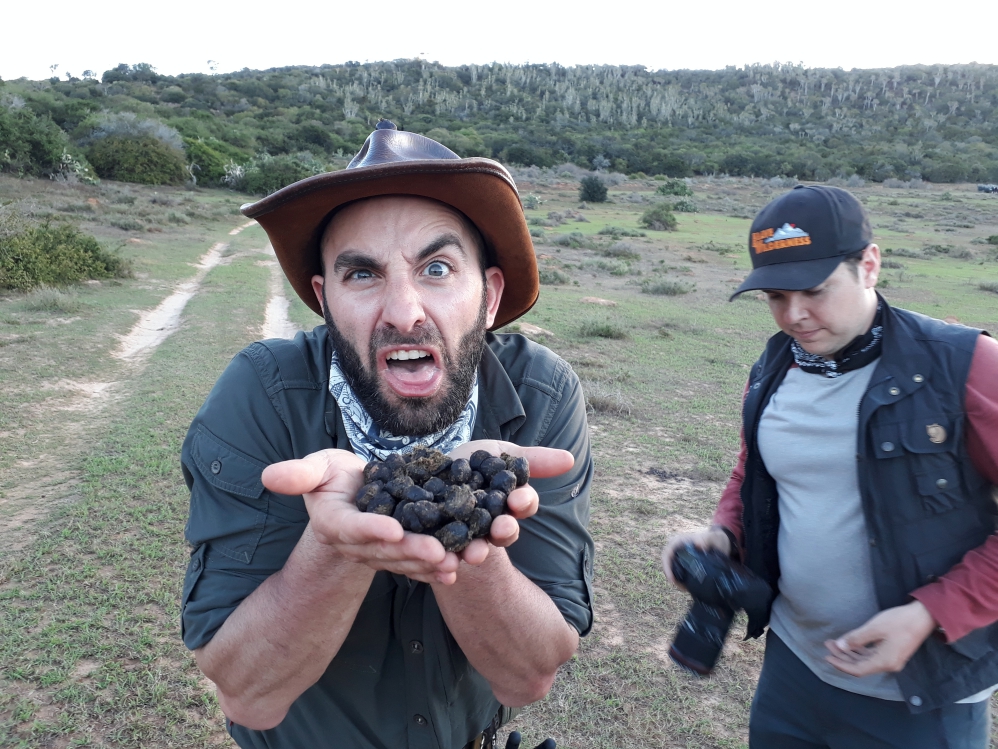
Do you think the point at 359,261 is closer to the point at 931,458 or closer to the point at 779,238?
the point at 779,238

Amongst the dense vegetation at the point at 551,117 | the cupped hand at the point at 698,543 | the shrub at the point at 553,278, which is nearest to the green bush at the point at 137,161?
the dense vegetation at the point at 551,117

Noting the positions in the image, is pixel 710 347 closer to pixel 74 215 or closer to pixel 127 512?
pixel 127 512

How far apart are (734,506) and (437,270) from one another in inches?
61.6

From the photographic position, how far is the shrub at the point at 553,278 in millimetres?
18703

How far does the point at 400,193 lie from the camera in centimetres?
224

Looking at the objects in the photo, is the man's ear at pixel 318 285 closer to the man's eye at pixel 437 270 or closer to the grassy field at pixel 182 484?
the man's eye at pixel 437 270

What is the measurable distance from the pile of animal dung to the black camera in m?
1.03

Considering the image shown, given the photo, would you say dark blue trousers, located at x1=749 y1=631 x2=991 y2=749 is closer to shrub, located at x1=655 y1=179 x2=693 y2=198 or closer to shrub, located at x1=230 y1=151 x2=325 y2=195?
shrub, located at x1=230 y1=151 x2=325 y2=195

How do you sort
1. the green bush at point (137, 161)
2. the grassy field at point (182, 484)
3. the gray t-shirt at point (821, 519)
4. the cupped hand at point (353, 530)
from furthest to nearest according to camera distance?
the green bush at point (137, 161) < the grassy field at point (182, 484) < the gray t-shirt at point (821, 519) < the cupped hand at point (353, 530)

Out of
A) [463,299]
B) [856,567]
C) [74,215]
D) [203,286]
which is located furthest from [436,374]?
[74,215]

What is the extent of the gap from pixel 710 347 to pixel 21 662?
35.4 feet

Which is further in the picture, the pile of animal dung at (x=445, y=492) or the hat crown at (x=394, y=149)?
the hat crown at (x=394, y=149)

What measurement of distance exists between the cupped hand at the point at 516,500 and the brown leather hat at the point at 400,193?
813 millimetres

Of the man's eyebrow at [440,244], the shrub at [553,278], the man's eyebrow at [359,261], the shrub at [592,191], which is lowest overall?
the shrub at [592,191]
